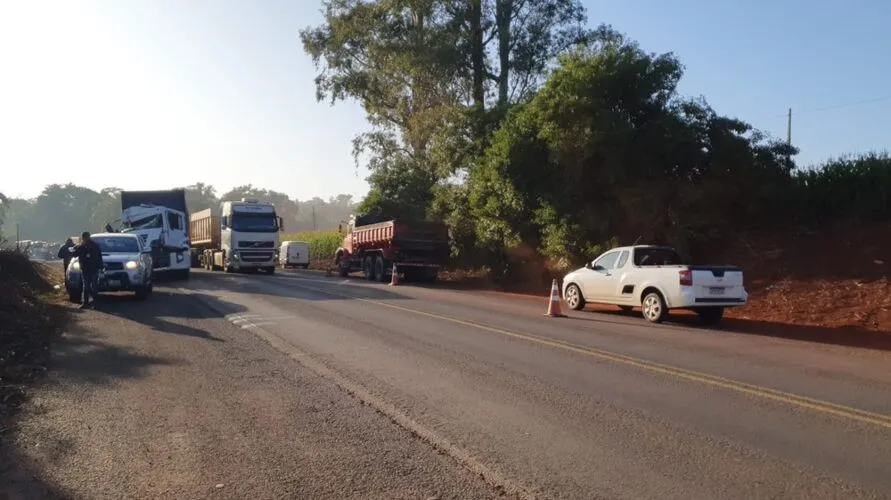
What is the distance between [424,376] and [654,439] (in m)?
3.56

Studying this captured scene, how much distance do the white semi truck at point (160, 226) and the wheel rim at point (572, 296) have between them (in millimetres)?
17662

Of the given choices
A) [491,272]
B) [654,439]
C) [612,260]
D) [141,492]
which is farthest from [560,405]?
[491,272]

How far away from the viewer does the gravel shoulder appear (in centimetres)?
542

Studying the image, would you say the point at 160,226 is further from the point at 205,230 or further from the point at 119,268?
the point at 205,230

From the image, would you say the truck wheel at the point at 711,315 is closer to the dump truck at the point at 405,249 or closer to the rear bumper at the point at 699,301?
the rear bumper at the point at 699,301

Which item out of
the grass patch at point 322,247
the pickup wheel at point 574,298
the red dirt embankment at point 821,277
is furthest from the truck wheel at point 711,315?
the grass patch at point 322,247

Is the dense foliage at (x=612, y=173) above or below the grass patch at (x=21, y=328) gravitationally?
above

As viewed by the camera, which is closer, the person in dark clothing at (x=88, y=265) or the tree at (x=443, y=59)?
the person in dark clothing at (x=88, y=265)

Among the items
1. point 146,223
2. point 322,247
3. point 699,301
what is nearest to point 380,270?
point 146,223

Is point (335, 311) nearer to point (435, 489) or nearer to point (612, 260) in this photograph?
point (612, 260)

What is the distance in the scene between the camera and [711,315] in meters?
16.4

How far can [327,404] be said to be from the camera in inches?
312

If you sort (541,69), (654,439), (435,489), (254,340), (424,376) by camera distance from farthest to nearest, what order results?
(541,69) → (254,340) → (424,376) → (654,439) → (435,489)

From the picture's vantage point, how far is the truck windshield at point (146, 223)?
3048cm
